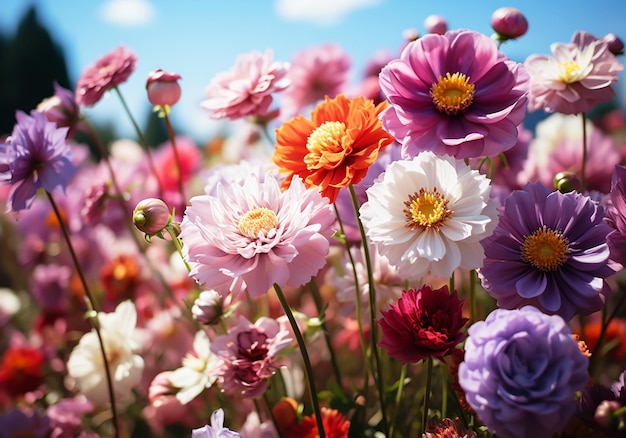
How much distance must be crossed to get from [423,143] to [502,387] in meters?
0.21

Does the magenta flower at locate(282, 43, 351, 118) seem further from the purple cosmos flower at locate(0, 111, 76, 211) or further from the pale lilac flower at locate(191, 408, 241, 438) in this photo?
the pale lilac flower at locate(191, 408, 241, 438)

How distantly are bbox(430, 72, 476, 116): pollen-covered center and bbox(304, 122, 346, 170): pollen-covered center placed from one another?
9 cm

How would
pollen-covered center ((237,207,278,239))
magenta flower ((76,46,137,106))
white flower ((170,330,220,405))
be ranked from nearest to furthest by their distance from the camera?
pollen-covered center ((237,207,278,239))
white flower ((170,330,220,405))
magenta flower ((76,46,137,106))

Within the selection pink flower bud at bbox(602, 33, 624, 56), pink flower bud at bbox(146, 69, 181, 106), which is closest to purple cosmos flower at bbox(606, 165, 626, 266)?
pink flower bud at bbox(602, 33, 624, 56)

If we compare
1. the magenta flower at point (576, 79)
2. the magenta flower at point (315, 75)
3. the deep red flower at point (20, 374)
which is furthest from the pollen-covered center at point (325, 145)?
the deep red flower at point (20, 374)

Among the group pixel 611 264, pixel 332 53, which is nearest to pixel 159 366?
pixel 332 53

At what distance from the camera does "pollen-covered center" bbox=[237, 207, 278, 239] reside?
48 cm

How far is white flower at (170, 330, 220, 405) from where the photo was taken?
1.93 ft

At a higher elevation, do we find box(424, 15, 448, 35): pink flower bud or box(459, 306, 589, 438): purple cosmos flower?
box(424, 15, 448, 35): pink flower bud

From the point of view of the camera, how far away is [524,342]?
39 cm

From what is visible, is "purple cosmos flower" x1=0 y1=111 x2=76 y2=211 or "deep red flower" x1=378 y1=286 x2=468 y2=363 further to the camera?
"purple cosmos flower" x1=0 y1=111 x2=76 y2=211

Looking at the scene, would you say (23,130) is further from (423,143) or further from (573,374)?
(573,374)

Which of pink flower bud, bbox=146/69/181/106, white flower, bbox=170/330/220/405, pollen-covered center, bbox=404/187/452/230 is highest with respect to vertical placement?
pink flower bud, bbox=146/69/181/106

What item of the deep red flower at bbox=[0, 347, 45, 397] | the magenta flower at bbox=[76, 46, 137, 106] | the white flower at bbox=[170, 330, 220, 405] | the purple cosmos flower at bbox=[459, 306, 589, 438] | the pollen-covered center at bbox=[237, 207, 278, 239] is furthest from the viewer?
the deep red flower at bbox=[0, 347, 45, 397]
